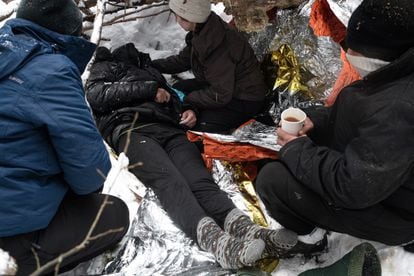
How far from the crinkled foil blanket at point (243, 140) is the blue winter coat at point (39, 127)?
566 millimetres

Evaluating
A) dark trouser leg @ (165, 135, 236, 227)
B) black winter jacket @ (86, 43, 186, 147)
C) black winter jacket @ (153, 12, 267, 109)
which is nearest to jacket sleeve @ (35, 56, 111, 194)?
dark trouser leg @ (165, 135, 236, 227)

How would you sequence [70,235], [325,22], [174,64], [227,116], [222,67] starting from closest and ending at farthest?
[70,235] → [325,22] → [222,67] → [227,116] → [174,64]

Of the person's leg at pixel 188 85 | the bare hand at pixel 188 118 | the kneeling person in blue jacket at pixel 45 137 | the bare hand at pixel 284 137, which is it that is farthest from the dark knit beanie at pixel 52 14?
the person's leg at pixel 188 85

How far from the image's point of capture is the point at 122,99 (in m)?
2.98

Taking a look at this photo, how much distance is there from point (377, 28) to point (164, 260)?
149 cm

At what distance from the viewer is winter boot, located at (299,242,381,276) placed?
1844 mm

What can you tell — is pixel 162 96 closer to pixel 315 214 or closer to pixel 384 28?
pixel 315 214

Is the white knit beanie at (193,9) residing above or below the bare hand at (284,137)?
above

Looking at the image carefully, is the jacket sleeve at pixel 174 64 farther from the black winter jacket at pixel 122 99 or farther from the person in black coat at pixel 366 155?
the person in black coat at pixel 366 155

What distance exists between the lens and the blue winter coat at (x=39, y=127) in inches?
69.1

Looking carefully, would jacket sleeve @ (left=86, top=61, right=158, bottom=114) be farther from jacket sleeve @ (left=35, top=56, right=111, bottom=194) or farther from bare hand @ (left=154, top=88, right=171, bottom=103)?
jacket sleeve @ (left=35, top=56, right=111, bottom=194)

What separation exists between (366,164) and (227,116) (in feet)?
5.52

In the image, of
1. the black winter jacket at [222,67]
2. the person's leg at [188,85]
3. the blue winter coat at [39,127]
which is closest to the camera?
the blue winter coat at [39,127]

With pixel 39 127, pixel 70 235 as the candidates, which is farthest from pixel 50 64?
pixel 70 235
